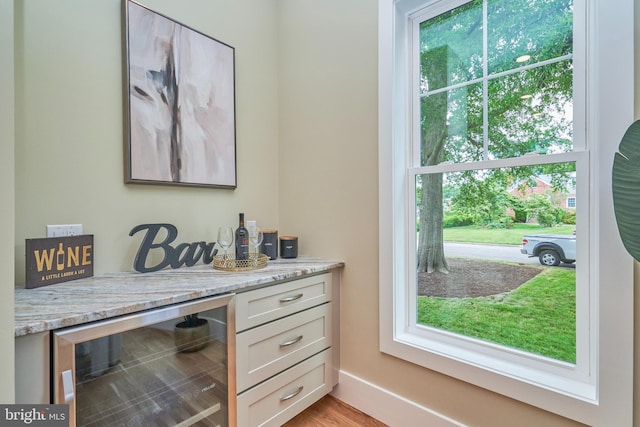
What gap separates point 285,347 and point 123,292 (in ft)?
2.64

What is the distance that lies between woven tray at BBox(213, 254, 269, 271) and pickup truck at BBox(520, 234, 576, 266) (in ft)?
4.30

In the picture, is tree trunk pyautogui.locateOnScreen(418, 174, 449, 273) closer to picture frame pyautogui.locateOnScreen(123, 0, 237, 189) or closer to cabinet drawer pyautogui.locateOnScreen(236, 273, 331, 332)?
cabinet drawer pyautogui.locateOnScreen(236, 273, 331, 332)

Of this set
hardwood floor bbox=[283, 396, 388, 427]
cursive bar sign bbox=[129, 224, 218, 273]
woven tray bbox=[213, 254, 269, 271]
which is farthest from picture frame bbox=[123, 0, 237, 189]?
hardwood floor bbox=[283, 396, 388, 427]

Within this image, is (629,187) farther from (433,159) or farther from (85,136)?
(85,136)

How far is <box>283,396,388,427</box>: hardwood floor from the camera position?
5.18ft

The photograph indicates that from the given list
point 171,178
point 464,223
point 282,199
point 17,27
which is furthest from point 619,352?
point 17,27

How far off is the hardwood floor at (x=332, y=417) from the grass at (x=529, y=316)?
2.26ft

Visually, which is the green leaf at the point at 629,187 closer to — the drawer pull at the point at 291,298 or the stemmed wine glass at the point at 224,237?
the drawer pull at the point at 291,298

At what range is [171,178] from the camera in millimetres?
1634

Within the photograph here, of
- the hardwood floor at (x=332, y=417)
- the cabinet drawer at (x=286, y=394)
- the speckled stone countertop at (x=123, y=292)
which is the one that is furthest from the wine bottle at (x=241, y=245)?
the hardwood floor at (x=332, y=417)

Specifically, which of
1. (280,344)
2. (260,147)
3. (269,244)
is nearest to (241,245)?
(269,244)

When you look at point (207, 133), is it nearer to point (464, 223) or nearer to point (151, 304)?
point (151, 304)

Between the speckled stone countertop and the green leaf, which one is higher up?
the green leaf

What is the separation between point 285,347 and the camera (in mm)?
1502
